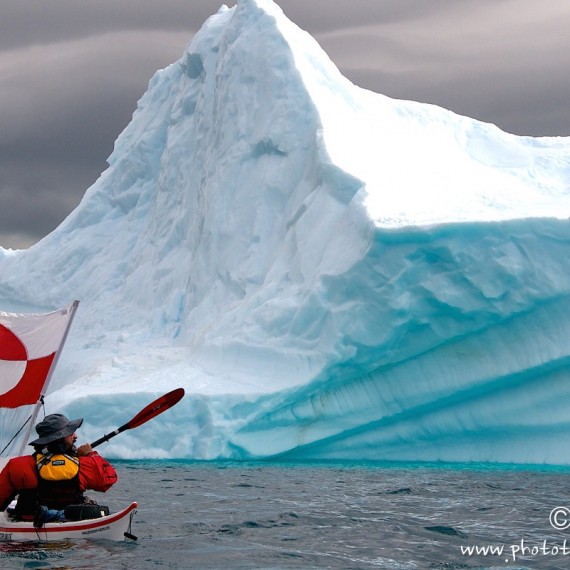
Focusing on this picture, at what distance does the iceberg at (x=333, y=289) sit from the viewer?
1397 cm

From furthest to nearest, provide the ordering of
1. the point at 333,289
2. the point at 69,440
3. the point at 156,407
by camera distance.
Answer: the point at 333,289 → the point at 156,407 → the point at 69,440

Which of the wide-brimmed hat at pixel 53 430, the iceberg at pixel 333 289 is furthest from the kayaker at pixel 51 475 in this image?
the iceberg at pixel 333 289

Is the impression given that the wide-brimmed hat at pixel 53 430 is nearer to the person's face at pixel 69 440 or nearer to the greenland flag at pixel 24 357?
the person's face at pixel 69 440

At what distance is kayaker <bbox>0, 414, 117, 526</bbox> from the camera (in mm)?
7199

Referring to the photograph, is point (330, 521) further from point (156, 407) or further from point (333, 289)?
point (333, 289)

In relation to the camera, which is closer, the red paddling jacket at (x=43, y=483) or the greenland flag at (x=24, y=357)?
the red paddling jacket at (x=43, y=483)

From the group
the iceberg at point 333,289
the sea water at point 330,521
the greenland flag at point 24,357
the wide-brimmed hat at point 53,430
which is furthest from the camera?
the iceberg at point 333,289

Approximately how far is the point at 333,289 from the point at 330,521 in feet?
20.6

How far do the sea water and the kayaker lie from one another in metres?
0.29

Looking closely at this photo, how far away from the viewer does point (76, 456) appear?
7.40 metres

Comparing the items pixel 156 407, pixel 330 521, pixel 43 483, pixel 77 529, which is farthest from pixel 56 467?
pixel 330 521

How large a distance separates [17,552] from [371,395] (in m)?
8.05

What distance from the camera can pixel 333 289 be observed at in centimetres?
1464

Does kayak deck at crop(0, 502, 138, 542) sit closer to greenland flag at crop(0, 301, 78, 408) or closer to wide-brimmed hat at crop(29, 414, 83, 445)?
wide-brimmed hat at crop(29, 414, 83, 445)
